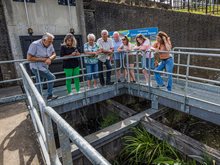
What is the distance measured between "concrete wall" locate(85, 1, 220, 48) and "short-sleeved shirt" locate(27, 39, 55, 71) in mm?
3883

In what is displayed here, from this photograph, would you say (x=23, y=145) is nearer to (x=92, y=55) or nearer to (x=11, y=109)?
(x=11, y=109)

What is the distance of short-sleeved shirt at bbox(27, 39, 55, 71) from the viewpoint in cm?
346

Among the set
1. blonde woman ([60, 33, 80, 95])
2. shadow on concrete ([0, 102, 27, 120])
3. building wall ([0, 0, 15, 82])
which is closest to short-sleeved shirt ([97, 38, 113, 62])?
blonde woman ([60, 33, 80, 95])

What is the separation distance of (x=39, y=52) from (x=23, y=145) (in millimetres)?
1864

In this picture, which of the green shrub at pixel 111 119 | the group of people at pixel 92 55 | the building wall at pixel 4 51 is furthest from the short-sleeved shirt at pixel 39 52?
the building wall at pixel 4 51

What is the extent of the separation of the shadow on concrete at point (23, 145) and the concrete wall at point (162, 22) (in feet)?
17.3

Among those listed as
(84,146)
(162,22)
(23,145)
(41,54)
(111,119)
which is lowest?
(111,119)

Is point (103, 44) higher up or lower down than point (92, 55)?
higher up

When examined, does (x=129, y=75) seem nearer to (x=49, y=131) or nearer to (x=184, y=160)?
(x=184, y=160)

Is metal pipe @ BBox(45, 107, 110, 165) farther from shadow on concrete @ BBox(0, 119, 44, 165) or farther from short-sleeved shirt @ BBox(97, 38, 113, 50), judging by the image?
short-sleeved shirt @ BBox(97, 38, 113, 50)

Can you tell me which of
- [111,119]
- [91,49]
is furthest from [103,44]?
[111,119]

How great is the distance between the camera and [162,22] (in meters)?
8.53

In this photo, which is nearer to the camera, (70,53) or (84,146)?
(84,146)

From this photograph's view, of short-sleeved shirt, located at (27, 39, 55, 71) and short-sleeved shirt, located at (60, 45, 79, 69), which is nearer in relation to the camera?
short-sleeved shirt, located at (27, 39, 55, 71)
